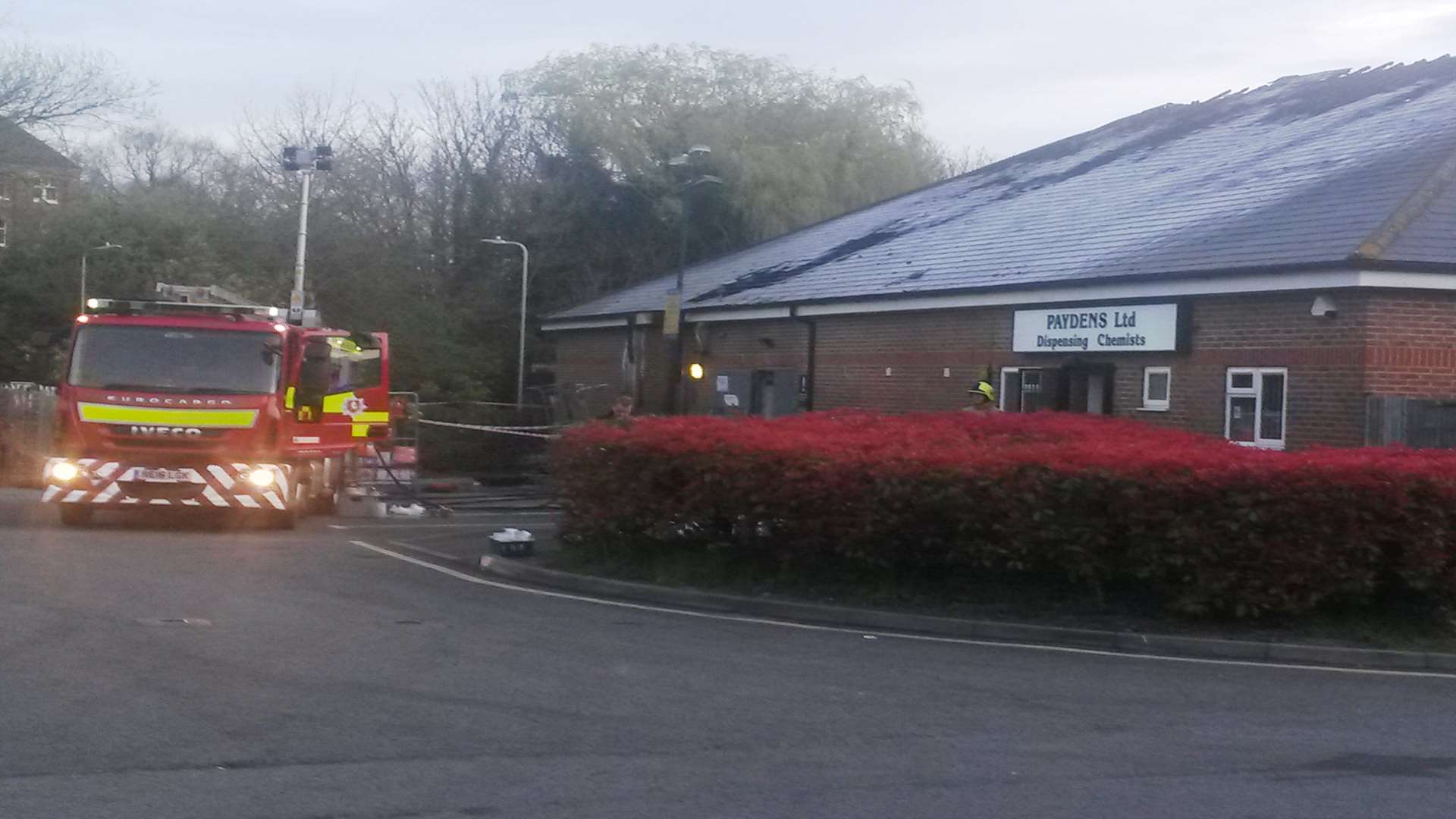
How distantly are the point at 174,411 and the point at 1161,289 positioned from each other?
12.1 m

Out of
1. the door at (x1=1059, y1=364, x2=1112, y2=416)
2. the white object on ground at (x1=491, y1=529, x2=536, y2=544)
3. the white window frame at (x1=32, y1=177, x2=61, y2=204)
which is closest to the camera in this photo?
the white object on ground at (x1=491, y1=529, x2=536, y2=544)

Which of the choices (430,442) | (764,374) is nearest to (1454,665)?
(764,374)

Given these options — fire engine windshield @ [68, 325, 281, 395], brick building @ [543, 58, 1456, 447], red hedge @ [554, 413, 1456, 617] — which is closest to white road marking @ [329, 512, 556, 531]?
fire engine windshield @ [68, 325, 281, 395]

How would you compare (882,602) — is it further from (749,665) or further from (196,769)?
(196,769)

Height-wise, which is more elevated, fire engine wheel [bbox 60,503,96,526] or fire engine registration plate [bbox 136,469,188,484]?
fire engine registration plate [bbox 136,469,188,484]

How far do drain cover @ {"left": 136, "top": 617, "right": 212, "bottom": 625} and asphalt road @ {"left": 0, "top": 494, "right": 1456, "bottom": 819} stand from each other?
41mm

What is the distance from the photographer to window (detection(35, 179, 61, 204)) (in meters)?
47.0

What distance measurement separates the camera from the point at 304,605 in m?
13.1

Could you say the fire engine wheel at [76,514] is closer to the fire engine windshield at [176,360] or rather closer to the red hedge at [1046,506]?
the fire engine windshield at [176,360]

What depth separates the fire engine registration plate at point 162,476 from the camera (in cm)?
1866

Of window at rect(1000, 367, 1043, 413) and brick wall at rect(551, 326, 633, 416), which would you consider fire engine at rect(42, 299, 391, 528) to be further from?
brick wall at rect(551, 326, 633, 416)

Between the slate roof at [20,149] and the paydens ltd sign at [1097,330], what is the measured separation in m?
25.9

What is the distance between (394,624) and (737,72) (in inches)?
1654

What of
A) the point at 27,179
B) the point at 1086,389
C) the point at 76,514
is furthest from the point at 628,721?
the point at 27,179
